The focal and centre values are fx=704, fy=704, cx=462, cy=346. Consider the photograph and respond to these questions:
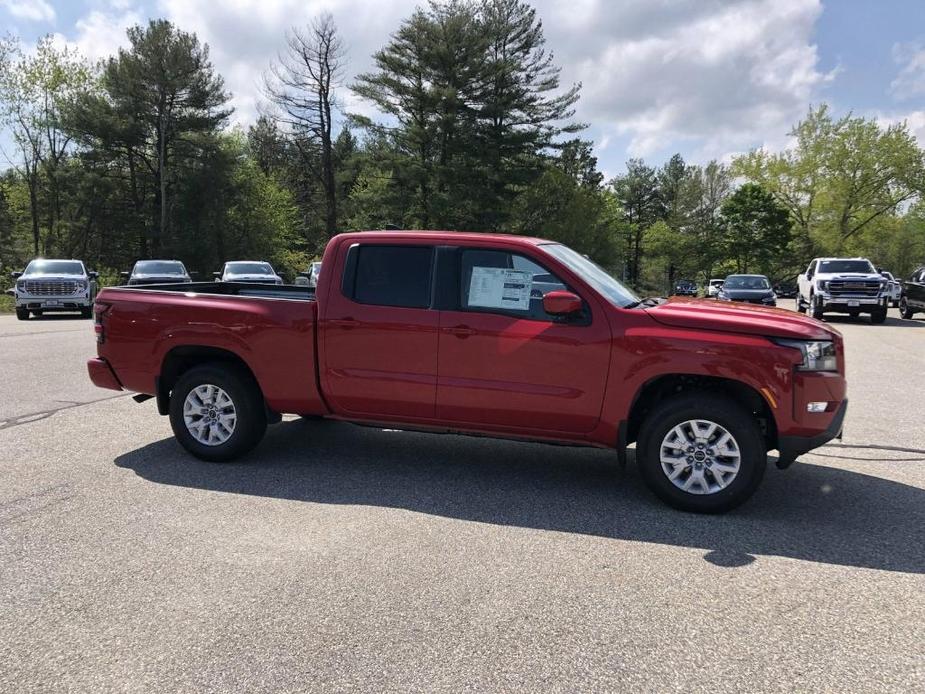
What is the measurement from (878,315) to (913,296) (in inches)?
85.4

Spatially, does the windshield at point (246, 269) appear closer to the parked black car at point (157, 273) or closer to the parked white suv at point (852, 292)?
the parked black car at point (157, 273)

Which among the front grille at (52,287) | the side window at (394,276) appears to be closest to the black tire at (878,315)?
the side window at (394,276)

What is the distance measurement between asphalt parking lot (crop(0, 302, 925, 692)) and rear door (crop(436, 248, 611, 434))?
1.92 ft

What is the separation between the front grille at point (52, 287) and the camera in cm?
2094

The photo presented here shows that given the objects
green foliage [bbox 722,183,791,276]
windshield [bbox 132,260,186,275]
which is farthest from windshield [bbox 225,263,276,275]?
green foliage [bbox 722,183,791,276]

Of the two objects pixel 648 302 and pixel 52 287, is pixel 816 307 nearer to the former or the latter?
pixel 648 302

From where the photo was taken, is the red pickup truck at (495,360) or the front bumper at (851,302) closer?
the red pickup truck at (495,360)

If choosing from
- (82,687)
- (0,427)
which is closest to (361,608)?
(82,687)

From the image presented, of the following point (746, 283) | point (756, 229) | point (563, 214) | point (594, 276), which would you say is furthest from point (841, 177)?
point (594, 276)

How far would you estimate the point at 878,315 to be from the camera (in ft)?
72.9

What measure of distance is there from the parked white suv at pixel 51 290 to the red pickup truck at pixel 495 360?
57.1ft

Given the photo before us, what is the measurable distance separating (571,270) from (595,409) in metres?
0.99

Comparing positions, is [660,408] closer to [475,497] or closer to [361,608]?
[475,497]

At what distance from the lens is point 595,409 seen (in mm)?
4777
